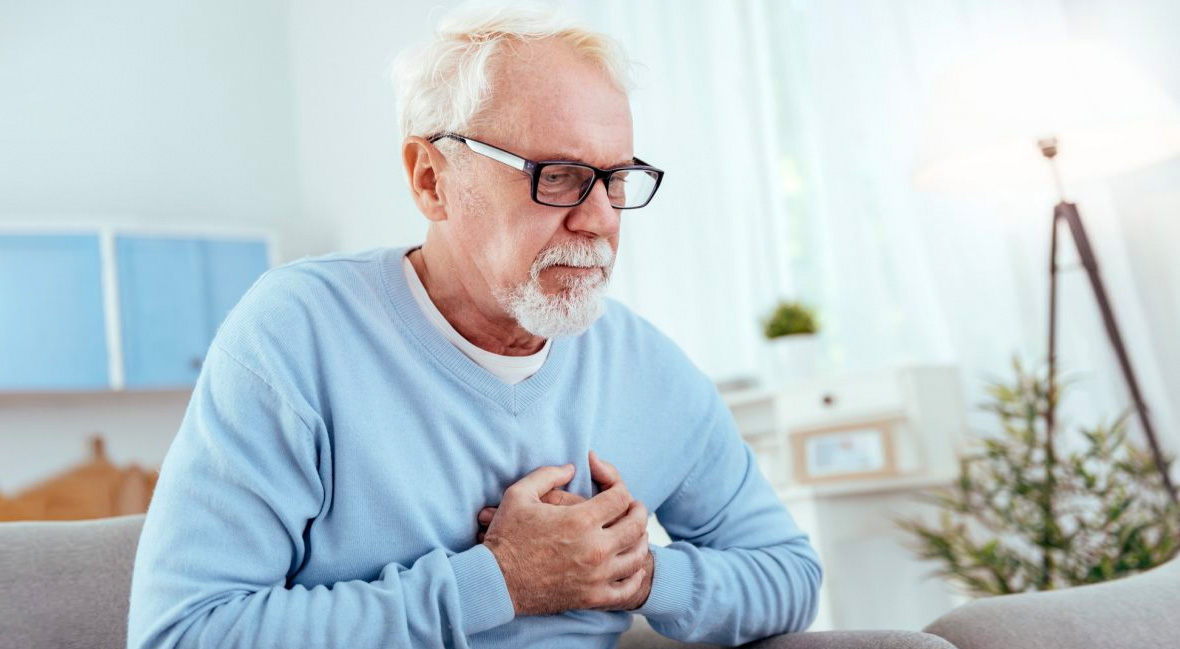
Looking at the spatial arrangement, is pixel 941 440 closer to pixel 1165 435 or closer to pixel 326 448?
pixel 1165 435

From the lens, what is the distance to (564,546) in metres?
1.07

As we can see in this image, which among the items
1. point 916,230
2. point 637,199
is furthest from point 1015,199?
point 637,199

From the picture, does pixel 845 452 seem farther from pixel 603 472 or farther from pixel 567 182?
pixel 567 182

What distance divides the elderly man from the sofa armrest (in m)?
0.06

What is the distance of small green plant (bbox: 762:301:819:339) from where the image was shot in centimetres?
285

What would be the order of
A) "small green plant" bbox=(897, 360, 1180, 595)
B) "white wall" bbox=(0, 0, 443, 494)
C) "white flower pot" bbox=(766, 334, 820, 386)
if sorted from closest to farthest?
"small green plant" bbox=(897, 360, 1180, 595), "white flower pot" bbox=(766, 334, 820, 386), "white wall" bbox=(0, 0, 443, 494)

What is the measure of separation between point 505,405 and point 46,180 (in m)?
3.72

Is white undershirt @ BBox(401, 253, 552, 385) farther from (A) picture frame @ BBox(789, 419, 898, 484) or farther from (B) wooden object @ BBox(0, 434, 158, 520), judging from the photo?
(B) wooden object @ BBox(0, 434, 158, 520)

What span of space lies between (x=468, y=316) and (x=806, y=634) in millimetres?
523

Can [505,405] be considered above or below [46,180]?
below

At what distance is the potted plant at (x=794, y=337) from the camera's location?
111 inches

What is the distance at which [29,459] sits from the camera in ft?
13.0

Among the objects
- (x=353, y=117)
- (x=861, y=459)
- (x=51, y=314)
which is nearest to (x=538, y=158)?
(x=861, y=459)

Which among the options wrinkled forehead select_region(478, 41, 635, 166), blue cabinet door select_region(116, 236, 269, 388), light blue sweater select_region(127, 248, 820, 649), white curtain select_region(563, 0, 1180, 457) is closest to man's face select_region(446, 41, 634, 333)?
wrinkled forehead select_region(478, 41, 635, 166)
